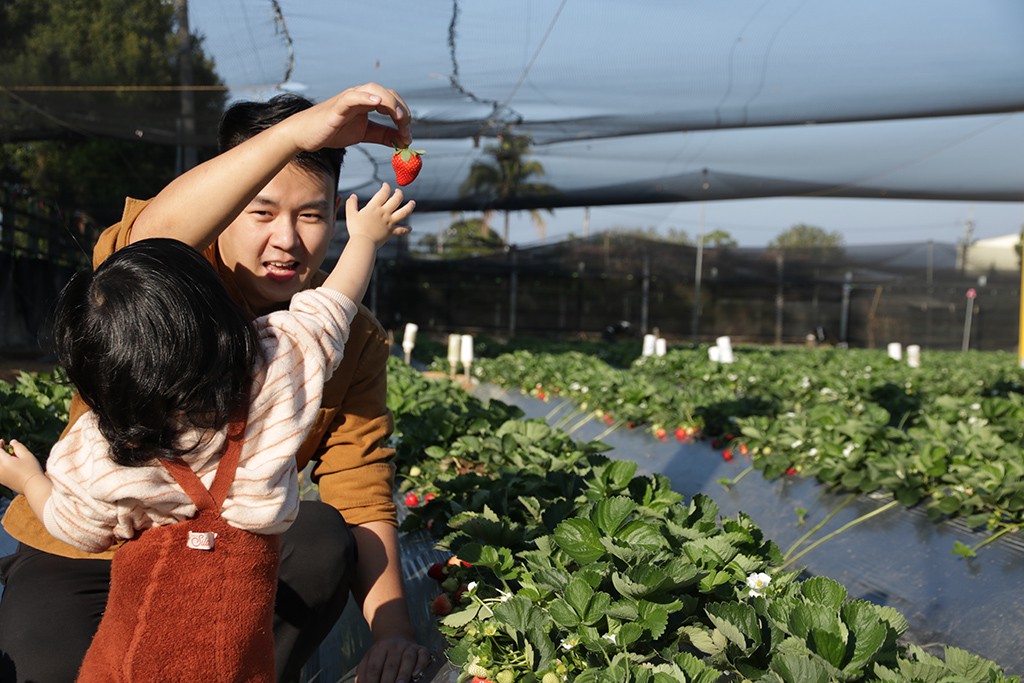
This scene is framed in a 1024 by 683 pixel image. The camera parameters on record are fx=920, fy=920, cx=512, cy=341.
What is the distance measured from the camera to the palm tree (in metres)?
10.5

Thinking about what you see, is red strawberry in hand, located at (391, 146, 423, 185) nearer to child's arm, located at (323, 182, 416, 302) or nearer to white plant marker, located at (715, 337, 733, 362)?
child's arm, located at (323, 182, 416, 302)

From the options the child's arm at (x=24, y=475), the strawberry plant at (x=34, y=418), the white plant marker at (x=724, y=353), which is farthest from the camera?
the white plant marker at (x=724, y=353)

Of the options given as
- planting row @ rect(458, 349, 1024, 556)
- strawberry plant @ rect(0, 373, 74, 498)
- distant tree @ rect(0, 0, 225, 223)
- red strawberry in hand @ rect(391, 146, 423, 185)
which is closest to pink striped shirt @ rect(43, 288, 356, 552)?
red strawberry in hand @ rect(391, 146, 423, 185)

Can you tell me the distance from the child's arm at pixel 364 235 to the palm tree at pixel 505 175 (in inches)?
329

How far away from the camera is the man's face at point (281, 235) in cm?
173

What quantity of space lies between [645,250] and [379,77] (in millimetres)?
16148

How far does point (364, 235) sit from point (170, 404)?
46 cm

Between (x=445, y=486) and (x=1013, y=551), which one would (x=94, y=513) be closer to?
(x=445, y=486)

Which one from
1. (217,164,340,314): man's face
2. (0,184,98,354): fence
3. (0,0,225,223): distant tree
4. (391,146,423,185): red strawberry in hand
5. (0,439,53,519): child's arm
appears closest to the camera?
(0,439,53,519): child's arm

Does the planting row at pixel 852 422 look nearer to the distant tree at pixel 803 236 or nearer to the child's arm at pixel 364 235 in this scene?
the child's arm at pixel 364 235

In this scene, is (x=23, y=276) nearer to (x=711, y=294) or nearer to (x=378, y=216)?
(x=378, y=216)

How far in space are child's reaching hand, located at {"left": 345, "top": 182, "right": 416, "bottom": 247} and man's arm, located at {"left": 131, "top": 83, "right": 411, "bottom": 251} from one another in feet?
0.35

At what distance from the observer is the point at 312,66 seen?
25.8ft

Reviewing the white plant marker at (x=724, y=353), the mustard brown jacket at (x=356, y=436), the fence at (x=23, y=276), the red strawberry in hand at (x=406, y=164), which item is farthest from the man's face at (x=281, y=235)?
the fence at (x=23, y=276)
